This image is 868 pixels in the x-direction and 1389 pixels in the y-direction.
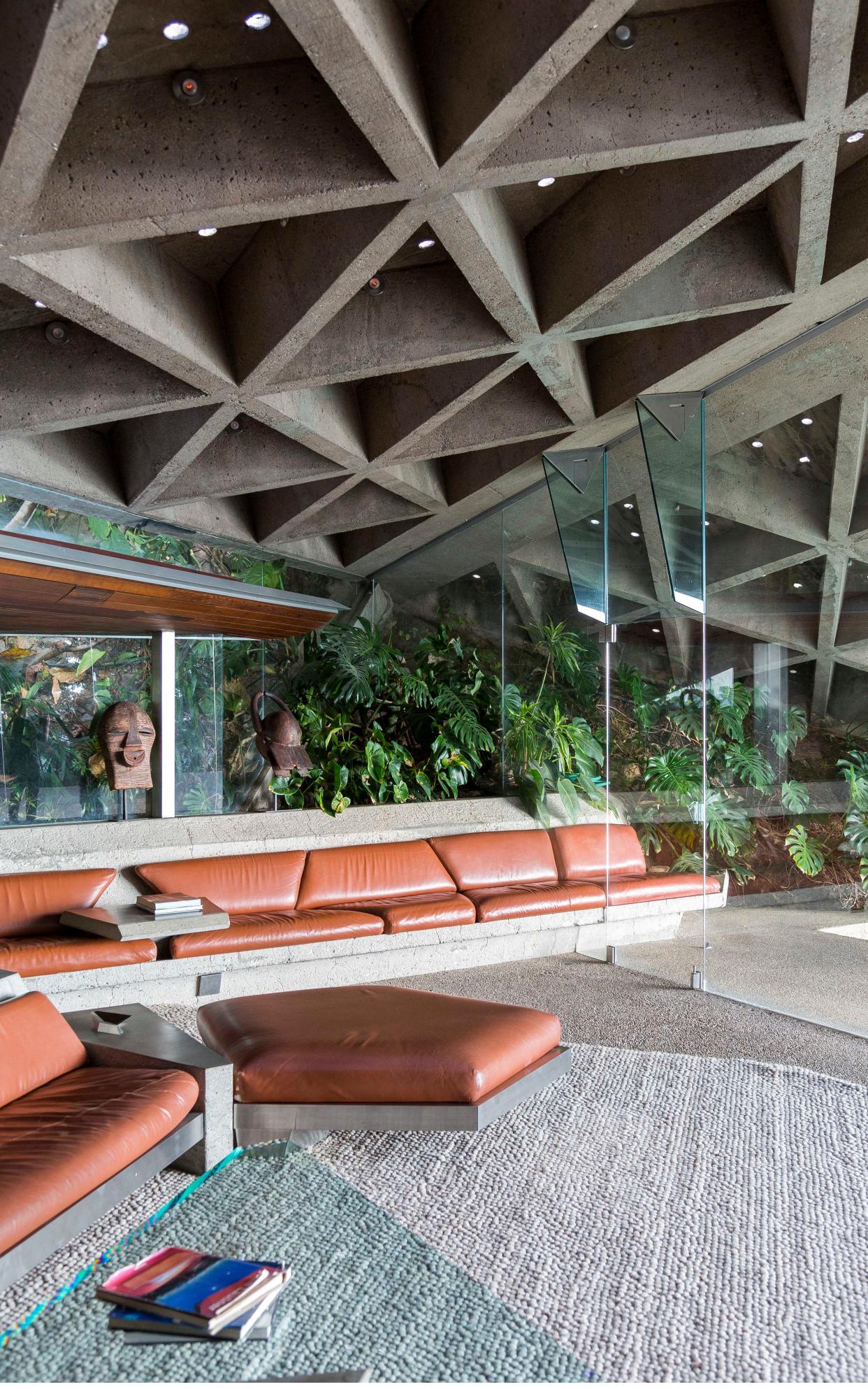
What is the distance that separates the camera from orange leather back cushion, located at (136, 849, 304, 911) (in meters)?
5.35

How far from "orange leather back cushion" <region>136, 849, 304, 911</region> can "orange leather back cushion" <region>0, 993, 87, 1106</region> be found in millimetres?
2129

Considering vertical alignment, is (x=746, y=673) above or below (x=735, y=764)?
above

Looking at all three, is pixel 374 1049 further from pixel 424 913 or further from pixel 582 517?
pixel 582 517

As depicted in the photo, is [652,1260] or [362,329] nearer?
[652,1260]

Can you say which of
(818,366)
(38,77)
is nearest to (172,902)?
(38,77)

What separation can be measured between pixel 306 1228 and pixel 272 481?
4.55 meters

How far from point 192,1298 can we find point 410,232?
337cm

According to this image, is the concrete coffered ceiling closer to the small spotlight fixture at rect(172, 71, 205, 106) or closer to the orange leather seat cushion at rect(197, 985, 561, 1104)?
the small spotlight fixture at rect(172, 71, 205, 106)

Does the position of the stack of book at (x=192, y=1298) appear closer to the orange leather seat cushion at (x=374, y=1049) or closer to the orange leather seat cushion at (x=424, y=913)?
the orange leather seat cushion at (x=374, y=1049)

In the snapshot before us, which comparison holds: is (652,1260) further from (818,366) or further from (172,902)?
(818,366)

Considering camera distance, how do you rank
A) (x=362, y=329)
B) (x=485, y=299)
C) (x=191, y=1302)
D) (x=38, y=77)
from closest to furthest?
(x=191, y=1302), (x=38, y=77), (x=485, y=299), (x=362, y=329)

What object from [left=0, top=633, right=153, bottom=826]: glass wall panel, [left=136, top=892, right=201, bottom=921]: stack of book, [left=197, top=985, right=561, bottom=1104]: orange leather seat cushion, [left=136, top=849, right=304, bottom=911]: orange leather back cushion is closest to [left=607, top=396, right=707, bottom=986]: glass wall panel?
[left=136, top=849, right=304, bottom=911]: orange leather back cushion

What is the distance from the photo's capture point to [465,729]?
7664 millimetres

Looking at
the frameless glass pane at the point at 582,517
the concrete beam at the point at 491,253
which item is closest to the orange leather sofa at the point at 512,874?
the frameless glass pane at the point at 582,517
